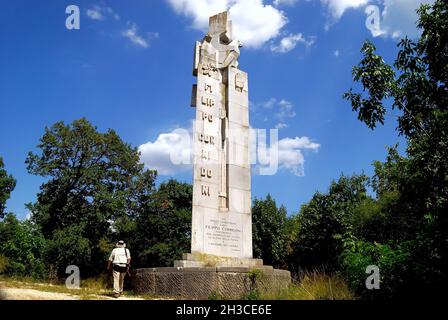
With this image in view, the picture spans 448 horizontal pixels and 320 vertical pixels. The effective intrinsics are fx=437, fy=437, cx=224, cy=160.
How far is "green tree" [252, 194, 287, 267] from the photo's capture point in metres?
40.4

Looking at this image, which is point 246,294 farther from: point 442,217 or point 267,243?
point 267,243

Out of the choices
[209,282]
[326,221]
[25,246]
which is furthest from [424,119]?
[25,246]

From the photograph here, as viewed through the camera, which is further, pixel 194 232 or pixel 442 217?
pixel 194 232

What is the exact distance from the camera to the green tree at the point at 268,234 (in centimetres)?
4041

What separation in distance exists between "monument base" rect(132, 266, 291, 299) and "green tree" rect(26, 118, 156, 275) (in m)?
24.4

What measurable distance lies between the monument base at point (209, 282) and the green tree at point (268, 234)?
1081 inches

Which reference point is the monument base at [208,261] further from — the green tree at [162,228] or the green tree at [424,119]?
the green tree at [162,228]

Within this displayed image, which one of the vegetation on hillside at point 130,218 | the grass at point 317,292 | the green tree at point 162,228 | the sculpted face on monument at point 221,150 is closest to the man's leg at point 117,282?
the sculpted face on monument at point 221,150

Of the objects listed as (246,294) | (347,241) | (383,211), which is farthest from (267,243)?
(246,294)

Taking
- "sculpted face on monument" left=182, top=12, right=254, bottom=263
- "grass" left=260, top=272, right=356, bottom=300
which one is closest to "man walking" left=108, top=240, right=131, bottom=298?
"sculpted face on monument" left=182, top=12, right=254, bottom=263

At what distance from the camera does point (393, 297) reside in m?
11.2

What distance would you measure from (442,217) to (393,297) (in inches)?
117

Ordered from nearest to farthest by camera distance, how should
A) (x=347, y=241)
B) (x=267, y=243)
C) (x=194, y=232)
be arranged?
(x=194, y=232), (x=347, y=241), (x=267, y=243)

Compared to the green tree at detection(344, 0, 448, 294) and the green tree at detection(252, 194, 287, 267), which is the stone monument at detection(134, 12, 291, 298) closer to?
the green tree at detection(344, 0, 448, 294)
